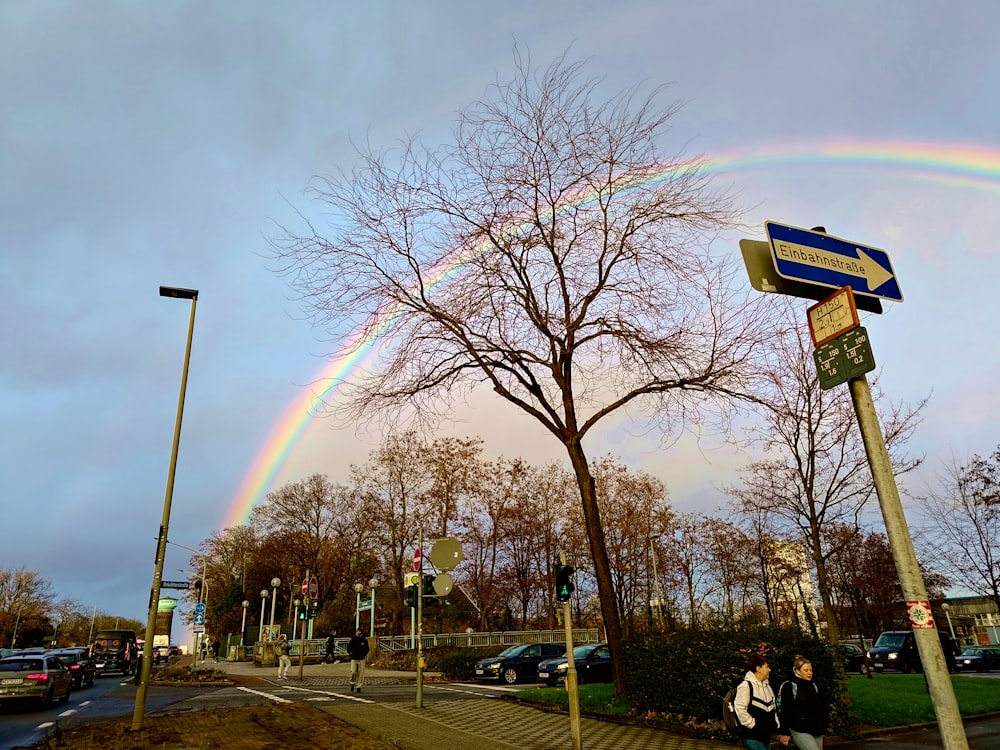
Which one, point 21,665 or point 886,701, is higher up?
point 21,665

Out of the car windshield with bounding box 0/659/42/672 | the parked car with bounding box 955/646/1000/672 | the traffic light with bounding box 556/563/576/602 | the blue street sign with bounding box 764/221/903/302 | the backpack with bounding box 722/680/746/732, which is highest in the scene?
the blue street sign with bounding box 764/221/903/302

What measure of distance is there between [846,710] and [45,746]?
46.7 ft

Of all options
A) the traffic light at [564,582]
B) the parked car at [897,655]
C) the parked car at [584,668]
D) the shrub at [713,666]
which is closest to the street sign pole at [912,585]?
the traffic light at [564,582]

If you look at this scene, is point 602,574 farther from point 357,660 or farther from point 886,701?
point 357,660

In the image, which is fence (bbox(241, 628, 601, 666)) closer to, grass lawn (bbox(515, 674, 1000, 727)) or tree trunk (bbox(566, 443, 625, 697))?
grass lawn (bbox(515, 674, 1000, 727))

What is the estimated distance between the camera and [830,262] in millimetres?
6000

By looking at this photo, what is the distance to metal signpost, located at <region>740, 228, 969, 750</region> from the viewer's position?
4.76 m

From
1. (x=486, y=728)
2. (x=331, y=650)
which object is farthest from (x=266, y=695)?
(x=331, y=650)

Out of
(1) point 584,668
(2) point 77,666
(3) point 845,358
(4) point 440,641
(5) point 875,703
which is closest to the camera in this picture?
(3) point 845,358

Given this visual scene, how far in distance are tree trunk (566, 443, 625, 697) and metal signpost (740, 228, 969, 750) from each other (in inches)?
401

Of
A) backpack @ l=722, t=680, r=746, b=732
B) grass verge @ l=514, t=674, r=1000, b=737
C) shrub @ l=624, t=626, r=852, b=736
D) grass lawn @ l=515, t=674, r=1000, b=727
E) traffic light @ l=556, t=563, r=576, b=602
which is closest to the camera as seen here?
backpack @ l=722, t=680, r=746, b=732

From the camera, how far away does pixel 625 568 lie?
1527 inches

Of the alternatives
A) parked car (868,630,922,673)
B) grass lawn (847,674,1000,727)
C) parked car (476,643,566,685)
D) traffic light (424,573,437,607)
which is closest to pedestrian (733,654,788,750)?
grass lawn (847,674,1000,727)

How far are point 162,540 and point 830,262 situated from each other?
13792 millimetres
